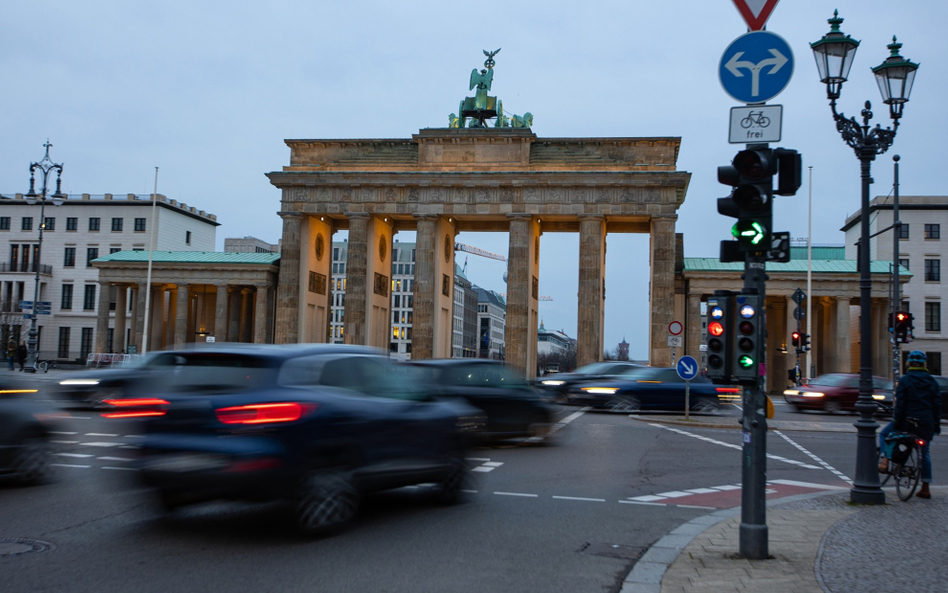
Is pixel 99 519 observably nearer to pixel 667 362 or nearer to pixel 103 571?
pixel 103 571

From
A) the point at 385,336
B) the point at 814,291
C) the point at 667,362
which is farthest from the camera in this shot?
the point at 385,336

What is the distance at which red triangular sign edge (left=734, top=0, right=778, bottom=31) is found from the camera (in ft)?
24.6

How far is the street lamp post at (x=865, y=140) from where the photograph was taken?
10297 mm

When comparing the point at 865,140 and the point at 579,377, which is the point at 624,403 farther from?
the point at 865,140

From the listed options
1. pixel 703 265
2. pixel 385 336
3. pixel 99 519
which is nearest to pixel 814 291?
pixel 703 265

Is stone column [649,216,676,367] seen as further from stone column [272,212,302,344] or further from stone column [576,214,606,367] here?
stone column [272,212,302,344]

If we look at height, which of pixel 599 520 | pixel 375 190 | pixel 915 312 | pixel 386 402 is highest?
pixel 375 190

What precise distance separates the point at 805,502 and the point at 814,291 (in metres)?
Answer: 56.3

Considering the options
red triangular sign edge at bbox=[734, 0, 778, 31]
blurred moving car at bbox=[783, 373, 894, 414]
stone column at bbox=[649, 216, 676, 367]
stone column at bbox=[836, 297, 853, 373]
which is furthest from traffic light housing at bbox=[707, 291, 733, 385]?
stone column at bbox=[836, 297, 853, 373]

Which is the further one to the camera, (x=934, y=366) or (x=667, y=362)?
(x=934, y=366)

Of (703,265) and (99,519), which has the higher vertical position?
(703,265)

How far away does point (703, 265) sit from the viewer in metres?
63.7

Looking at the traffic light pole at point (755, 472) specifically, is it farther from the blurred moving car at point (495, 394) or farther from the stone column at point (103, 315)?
the stone column at point (103, 315)

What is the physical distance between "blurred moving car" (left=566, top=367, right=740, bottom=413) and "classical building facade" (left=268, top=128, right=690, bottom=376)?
1205 inches
